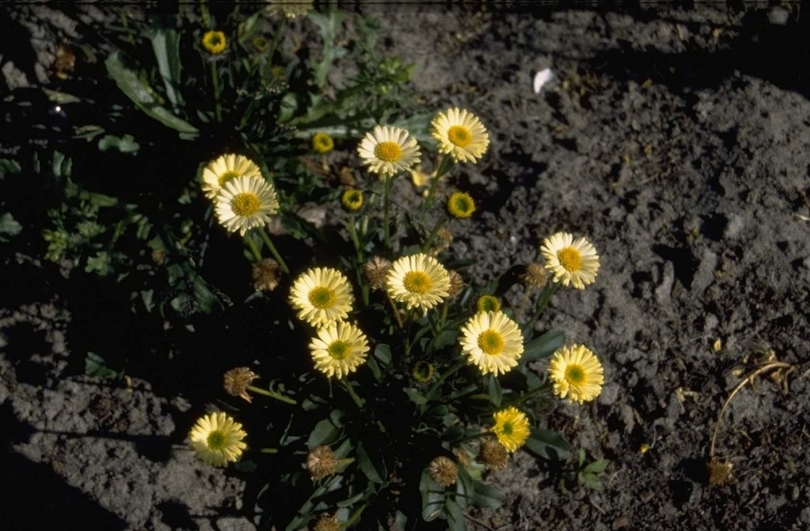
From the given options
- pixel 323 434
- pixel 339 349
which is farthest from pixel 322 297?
pixel 323 434

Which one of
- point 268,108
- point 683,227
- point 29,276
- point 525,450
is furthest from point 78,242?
point 683,227

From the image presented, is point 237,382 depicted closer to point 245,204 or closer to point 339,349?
point 339,349

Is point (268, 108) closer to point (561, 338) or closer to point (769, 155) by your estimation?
point (561, 338)

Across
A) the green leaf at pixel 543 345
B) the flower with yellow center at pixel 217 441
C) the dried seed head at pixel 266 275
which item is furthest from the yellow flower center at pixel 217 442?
the green leaf at pixel 543 345

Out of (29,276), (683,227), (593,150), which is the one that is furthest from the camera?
(593,150)

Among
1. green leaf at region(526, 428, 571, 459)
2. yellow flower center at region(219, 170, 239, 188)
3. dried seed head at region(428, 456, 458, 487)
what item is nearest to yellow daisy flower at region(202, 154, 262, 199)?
yellow flower center at region(219, 170, 239, 188)

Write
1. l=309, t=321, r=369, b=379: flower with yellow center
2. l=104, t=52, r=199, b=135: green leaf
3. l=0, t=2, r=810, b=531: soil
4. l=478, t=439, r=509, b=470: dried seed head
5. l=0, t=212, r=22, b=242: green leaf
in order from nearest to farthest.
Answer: l=309, t=321, r=369, b=379: flower with yellow center
l=478, t=439, r=509, b=470: dried seed head
l=0, t=2, r=810, b=531: soil
l=0, t=212, r=22, b=242: green leaf
l=104, t=52, r=199, b=135: green leaf

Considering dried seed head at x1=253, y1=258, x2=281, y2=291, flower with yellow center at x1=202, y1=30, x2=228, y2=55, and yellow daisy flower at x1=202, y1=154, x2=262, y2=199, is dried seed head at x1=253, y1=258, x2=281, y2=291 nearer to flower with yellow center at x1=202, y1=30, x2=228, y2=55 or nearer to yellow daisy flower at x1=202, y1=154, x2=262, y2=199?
yellow daisy flower at x1=202, y1=154, x2=262, y2=199
